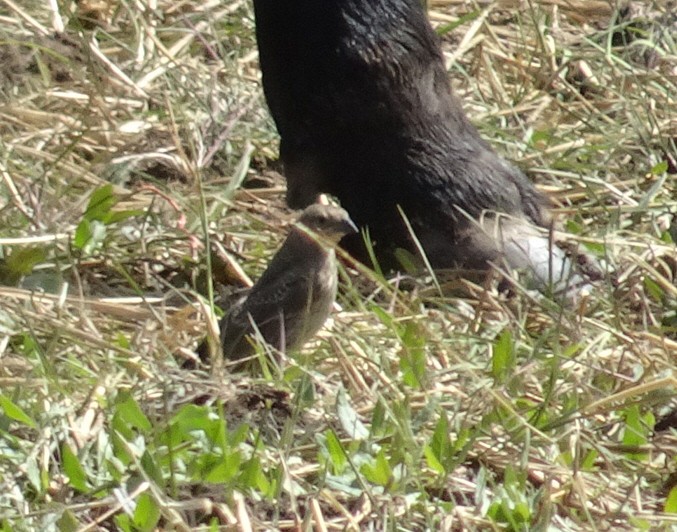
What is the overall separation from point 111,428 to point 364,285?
117 centimetres

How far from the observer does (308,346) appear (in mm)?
4047

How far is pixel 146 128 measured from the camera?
5.07 m

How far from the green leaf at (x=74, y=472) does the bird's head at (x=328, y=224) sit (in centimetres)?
103

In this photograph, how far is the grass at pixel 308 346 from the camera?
3.26 meters

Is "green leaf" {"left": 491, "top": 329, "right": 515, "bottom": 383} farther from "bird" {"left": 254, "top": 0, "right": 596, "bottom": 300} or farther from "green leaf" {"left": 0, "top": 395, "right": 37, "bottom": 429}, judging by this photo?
"green leaf" {"left": 0, "top": 395, "right": 37, "bottom": 429}

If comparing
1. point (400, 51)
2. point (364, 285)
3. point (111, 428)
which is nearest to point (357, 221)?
point (364, 285)

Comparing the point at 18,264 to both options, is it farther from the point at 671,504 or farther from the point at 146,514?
the point at 671,504

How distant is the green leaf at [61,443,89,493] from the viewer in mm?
3205

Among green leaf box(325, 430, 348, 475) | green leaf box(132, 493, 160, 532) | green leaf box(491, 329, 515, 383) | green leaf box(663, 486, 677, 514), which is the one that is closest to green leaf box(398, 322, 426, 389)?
green leaf box(491, 329, 515, 383)

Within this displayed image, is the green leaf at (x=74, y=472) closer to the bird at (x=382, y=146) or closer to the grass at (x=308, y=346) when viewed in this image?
the grass at (x=308, y=346)

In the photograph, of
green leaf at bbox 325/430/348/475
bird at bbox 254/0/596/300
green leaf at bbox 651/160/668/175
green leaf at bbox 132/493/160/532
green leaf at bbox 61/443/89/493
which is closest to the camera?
green leaf at bbox 132/493/160/532

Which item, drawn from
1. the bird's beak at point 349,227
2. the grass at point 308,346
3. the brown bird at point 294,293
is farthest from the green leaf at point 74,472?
the bird's beak at point 349,227

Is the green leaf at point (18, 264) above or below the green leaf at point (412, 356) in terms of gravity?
above

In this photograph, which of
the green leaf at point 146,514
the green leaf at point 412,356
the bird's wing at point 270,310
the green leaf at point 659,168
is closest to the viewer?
the green leaf at point 146,514
